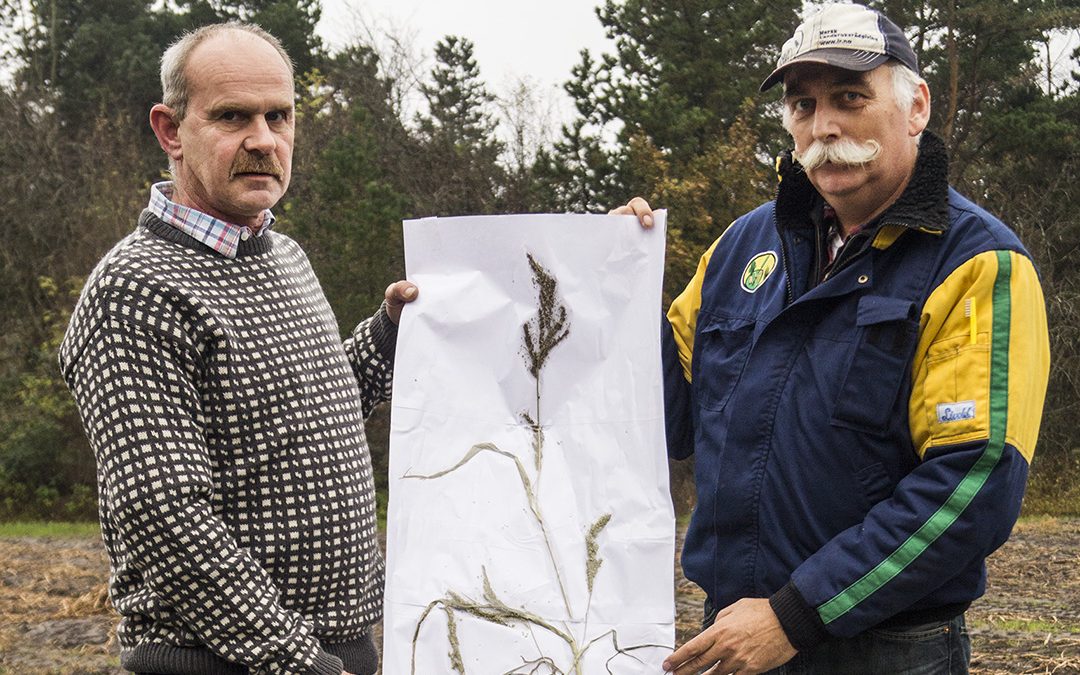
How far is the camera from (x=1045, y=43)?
710 inches

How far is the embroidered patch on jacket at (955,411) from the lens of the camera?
2.13 m

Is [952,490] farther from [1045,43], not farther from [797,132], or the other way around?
[1045,43]

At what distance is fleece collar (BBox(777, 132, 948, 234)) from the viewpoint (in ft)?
7.49

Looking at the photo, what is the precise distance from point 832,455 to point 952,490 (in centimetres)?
26

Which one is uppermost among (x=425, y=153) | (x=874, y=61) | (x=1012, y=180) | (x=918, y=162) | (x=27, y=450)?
(x=425, y=153)

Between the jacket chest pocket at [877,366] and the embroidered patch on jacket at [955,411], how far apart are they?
3.6 inches

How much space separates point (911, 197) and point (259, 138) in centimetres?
135

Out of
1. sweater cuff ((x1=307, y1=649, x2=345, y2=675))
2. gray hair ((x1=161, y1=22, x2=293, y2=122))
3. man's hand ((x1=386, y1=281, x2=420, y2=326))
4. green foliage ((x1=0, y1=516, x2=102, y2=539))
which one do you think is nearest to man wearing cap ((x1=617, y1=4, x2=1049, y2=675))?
man's hand ((x1=386, y1=281, x2=420, y2=326))

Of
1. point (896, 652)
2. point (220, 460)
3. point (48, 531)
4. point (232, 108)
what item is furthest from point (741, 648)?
point (48, 531)

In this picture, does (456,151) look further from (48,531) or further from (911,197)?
(911,197)

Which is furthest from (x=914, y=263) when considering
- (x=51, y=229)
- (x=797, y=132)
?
(x=51, y=229)

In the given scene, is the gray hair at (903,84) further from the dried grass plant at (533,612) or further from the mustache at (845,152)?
the dried grass plant at (533,612)

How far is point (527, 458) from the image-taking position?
2268 mm

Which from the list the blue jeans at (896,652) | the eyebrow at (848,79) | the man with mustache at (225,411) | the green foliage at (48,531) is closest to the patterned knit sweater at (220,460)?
the man with mustache at (225,411)
